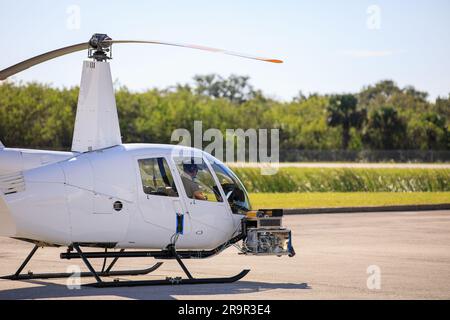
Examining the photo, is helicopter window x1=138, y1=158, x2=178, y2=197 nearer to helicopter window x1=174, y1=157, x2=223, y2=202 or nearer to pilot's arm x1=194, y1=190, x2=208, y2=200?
helicopter window x1=174, y1=157, x2=223, y2=202

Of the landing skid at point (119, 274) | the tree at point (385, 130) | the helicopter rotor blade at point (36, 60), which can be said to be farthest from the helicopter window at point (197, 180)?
the tree at point (385, 130)

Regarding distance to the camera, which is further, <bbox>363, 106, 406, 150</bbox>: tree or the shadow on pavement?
<bbox>363, 106, 406, 150</bbox>: tree

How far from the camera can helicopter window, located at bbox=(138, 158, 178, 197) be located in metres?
14.1

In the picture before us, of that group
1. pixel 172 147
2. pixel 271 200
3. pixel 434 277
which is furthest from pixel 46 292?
pixel 271 200

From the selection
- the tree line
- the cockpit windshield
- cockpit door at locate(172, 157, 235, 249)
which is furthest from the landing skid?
the tree line

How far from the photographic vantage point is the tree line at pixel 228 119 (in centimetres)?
5653

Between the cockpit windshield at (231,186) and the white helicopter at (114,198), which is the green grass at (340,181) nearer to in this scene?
the cockpit windshield at (231,186)

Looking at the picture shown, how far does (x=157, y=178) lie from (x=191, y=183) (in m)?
0.54

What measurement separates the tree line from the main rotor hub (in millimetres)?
40084

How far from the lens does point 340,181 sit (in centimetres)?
4128

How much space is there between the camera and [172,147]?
47.9 ft
